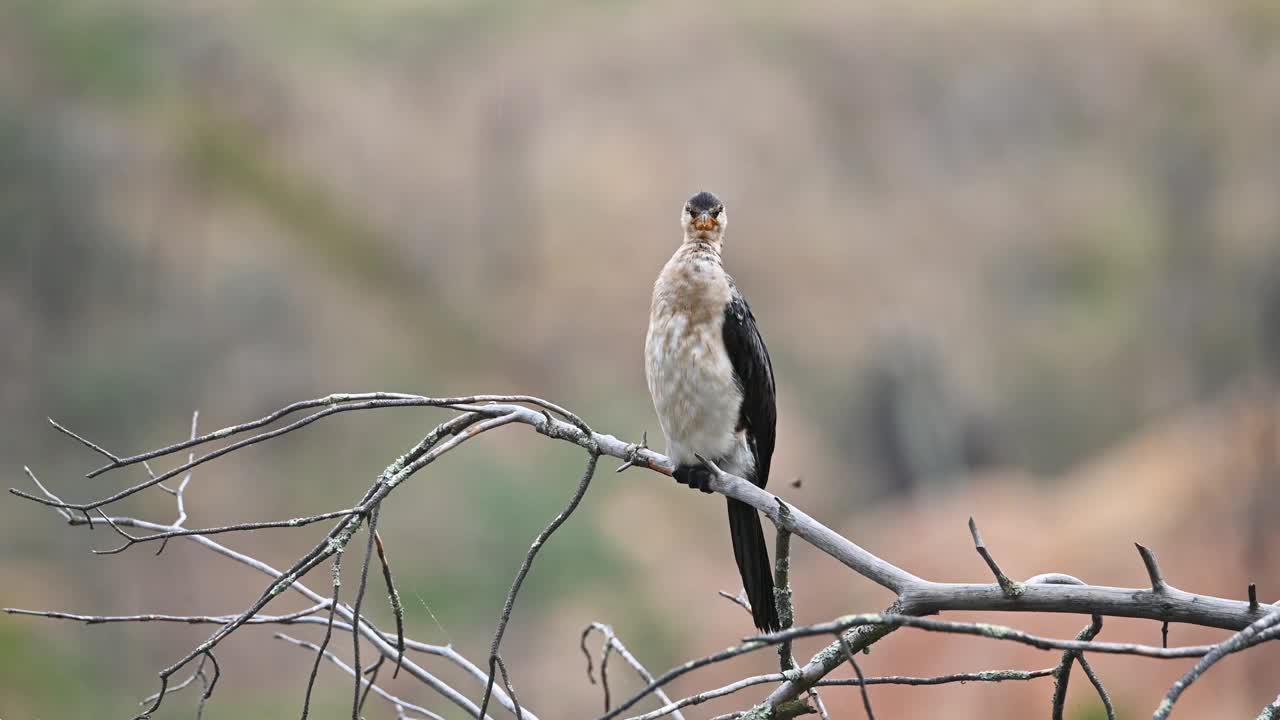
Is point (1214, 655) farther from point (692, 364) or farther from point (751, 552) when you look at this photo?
point (692, 364)

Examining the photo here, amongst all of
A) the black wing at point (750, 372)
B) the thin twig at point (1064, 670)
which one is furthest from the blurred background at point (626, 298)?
the thin twig at point (1064, 670)

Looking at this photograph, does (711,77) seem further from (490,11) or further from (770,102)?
(490,11)

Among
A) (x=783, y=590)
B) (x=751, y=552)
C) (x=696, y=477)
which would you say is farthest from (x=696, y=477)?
(x=783, y=590)

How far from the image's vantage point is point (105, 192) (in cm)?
980

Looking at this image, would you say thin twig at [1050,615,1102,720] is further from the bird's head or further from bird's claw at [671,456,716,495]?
the bird's head

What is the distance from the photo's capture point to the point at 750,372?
243 centimetres

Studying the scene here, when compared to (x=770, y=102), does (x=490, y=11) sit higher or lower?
higher

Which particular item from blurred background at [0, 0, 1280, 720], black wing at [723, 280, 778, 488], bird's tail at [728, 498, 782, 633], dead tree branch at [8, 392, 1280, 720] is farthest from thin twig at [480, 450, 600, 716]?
blurred background at [0, 0, 1280, 720]

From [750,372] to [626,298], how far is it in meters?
9.40

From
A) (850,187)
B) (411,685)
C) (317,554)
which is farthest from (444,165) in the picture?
(317,554)

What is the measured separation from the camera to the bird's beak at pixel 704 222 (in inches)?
100

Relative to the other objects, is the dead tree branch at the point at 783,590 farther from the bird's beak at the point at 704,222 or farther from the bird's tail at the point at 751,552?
the bird's beak at the point at 704,222

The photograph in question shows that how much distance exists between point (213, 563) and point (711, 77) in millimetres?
8012

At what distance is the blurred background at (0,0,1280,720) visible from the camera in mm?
7992
